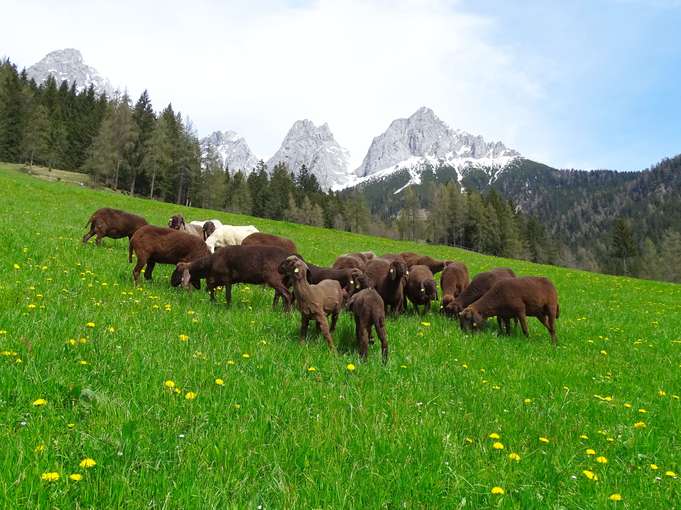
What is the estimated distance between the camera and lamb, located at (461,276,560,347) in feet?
35.3

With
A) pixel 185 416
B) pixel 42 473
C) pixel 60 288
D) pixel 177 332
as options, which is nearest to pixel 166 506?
pixel 42 473

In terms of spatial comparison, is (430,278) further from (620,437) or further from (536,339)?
(620,437)

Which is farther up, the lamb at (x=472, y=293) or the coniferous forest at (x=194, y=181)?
the coniferous forest at (x=194, y=181)

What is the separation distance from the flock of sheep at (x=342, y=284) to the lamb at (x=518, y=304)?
0.07 ft

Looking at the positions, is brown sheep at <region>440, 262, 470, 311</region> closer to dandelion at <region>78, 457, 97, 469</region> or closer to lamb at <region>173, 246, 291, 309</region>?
lamb at <region>173, 246, 291, 309</region>

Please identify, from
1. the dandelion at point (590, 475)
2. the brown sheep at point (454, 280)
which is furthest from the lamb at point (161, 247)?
the dandelion at point (590, 475)

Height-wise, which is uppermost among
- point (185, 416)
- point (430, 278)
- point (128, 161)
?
point (128, 161)

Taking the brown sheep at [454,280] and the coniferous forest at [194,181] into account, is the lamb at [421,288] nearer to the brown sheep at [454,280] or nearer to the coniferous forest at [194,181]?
the brown sheep at [454,280]

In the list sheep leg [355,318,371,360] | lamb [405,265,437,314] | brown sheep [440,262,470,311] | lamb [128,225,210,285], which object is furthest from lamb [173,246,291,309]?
brown sheep [440,262,470,311]

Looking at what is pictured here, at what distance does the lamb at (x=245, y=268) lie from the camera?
34.4ft

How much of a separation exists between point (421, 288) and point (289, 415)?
8291mm

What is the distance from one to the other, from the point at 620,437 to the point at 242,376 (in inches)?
177

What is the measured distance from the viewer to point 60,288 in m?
8.52

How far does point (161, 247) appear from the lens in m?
12.1
